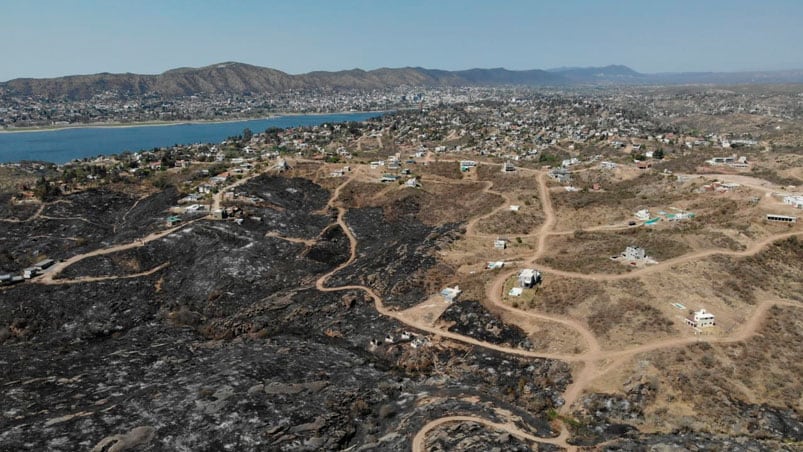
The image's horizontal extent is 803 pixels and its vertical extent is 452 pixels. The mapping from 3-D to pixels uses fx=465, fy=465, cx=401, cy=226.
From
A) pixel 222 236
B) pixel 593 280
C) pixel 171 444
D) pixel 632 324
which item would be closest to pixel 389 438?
pixel 171 444

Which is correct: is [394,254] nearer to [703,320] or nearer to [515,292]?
[515,292]

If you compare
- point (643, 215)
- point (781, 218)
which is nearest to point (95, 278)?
point (643, 215)

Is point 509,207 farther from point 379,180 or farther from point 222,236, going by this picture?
point 222,236

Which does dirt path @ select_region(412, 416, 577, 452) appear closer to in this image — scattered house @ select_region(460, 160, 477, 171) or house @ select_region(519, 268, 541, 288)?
house @ select_region(519, 268, 541, 288)

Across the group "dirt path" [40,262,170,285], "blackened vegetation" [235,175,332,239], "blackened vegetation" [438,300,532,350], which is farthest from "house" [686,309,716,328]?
"dirt path" [40,262,170,285]

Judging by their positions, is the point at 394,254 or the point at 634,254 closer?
the point at 634,254

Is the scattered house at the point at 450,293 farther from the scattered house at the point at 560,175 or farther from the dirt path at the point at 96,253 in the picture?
the scattered house at the point at 560,175
